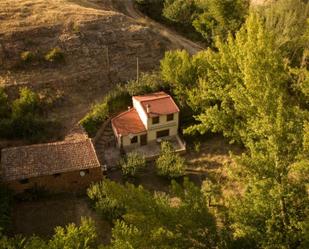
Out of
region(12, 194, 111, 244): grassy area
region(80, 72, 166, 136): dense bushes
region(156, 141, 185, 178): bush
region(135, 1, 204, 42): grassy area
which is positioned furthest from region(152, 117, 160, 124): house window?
region(135, 1, 204, 42): grassy area

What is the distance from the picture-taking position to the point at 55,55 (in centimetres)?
4703

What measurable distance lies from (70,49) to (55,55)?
2.46 metres

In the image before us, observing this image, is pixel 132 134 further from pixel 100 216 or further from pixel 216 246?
pixel 216 246

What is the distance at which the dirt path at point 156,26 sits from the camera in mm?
55406

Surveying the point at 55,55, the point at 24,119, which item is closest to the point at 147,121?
the point at 24,119

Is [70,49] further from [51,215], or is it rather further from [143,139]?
[51,215]

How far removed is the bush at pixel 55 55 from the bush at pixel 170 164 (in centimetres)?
1751

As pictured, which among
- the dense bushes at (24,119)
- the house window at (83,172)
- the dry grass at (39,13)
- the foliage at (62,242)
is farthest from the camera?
the dry grass at (39,13)

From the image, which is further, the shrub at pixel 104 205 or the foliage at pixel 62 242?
the shrub at pixel 104 205

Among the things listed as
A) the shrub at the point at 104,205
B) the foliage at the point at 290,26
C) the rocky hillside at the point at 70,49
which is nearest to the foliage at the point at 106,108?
the rocky hillside at the point at 70,49

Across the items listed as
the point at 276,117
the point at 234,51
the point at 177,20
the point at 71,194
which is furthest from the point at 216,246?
the point at 177,20

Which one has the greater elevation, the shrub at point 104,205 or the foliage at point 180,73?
the foliage at point 180,73

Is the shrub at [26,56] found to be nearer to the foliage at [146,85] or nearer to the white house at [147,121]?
the foliage at [146,85]

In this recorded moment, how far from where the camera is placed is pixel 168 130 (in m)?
41.8
